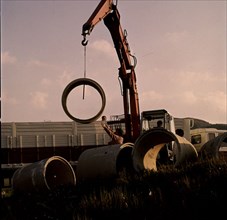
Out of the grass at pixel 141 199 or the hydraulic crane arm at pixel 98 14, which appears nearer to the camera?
the grass at pixel 141 199

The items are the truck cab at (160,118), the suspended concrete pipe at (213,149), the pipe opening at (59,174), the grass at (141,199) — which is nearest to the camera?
the grass at (141,199)

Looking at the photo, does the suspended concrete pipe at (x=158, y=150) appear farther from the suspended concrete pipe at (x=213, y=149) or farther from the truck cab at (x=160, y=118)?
the truck cab at (x=160, y=118)

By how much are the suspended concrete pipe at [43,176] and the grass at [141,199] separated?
1.80ft

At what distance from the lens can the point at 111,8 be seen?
12336 mm

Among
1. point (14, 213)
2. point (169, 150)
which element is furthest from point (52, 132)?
point (14, 213)

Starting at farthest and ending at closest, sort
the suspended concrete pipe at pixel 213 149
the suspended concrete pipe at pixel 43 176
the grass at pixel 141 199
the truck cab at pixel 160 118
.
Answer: the truck cab at pixel 160 118 → the suspended concrete pipe at pixel 213 149 → the suspended concrete pipe at pixel 43 176 → the grass at pixel 141 199

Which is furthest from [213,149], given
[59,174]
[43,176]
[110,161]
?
[43,176]

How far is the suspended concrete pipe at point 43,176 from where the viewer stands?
9.84 metres

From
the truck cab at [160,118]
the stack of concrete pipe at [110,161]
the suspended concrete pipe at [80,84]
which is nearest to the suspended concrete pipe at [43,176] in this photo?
the stack of concrete pipe at [110,161]

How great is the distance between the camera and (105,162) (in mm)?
10094

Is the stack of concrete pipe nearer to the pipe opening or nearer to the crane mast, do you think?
the pipe opening

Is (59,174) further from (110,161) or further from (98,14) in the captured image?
(98,14)

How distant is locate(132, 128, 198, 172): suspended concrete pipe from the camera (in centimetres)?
1001

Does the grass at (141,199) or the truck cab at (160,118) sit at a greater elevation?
the truck cab at (160,118)
